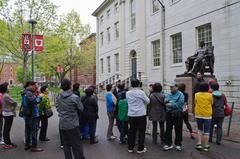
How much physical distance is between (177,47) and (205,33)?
315 cm

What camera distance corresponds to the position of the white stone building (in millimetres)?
14742

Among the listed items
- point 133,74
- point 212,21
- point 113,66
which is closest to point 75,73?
point 113,66

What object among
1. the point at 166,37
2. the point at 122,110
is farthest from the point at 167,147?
the point at 166,37

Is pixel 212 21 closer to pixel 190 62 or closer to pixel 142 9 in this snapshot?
pixel 190 62

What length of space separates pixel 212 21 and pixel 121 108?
11.1 meters

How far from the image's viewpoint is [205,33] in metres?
16.9

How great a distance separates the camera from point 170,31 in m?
20.2

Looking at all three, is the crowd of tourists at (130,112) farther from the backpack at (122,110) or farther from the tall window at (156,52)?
the tall window at (156,52)

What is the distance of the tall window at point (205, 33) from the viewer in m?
16.5

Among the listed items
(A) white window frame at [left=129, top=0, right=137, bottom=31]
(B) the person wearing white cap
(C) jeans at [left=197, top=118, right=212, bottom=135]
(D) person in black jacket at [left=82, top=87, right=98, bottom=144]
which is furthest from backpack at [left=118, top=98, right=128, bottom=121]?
(A) white window frame at [left=129, top=0, right=137, bottom=31]

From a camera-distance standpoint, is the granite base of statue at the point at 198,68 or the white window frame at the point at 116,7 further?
the white window frame at the point at 116,7

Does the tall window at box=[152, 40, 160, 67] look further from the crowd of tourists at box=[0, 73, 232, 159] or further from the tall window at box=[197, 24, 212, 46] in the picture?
the crowd of tourists at box=[0, 73, 232, 159]

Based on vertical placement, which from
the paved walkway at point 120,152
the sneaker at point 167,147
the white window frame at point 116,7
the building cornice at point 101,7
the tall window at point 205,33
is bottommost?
the paved walkway at point 120,152

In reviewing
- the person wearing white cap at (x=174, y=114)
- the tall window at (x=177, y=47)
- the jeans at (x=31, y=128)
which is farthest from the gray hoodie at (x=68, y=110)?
the tall window at (x=177, y=47)
